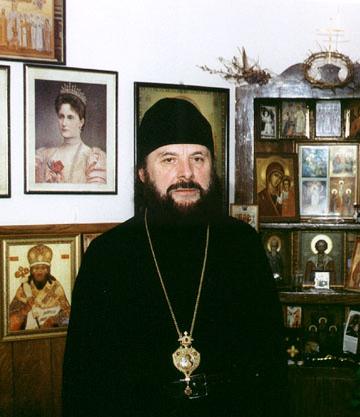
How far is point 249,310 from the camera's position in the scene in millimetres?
1896

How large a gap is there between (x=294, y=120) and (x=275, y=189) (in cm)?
33

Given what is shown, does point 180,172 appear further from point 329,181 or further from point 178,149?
point 329,181

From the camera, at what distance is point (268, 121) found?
2.56 m

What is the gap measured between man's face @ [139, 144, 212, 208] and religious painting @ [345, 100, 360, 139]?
980mm

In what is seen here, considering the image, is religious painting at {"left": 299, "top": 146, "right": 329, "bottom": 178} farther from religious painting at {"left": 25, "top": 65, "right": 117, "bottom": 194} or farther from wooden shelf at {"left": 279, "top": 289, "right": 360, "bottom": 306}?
religious painting at {"left": 25, "top": 65, "right": 117, "bottom": 194}

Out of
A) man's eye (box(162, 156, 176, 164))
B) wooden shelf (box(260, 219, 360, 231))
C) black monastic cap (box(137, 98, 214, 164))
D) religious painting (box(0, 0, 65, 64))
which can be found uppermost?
religious painting (box(0, 0, 65, 64))

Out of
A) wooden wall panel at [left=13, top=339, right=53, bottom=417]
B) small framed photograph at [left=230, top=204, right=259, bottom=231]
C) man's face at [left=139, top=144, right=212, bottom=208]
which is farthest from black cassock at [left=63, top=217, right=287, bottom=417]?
wooden wall panel at [left=13, top=339, right=53, bottom=417]

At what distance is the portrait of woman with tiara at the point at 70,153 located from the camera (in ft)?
7.71

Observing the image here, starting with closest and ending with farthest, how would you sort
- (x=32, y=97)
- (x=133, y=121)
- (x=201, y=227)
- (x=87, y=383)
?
1. (x=87, y=383)
2. (x=201, y=227)
3. (x=32, y=97)
4. (x=133, y=121)

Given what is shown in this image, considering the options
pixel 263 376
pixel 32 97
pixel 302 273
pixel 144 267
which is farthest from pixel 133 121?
pixel 263 376

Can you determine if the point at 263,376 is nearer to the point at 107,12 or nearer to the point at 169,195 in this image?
the point at 169,195

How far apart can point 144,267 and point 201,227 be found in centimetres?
24

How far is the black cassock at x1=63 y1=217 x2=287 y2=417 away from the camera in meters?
1.81

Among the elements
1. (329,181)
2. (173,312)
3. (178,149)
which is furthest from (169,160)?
(329,181)
